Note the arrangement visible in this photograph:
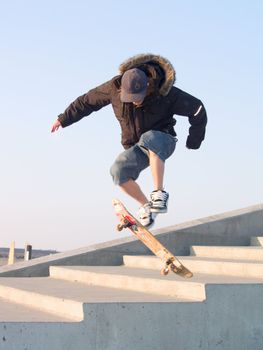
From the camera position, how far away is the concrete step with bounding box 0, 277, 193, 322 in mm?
4918

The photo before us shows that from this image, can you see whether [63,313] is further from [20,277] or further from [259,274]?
[20,277]

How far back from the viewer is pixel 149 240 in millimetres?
6105

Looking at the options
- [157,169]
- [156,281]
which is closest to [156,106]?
[157,169]

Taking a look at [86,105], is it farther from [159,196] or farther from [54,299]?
[54,299]

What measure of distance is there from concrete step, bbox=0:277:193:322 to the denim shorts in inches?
44.0

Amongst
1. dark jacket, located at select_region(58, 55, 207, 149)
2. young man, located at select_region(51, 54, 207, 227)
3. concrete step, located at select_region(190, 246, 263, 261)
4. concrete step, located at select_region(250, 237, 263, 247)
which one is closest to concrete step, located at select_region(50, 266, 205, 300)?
young man, located at select_region(51, 54, 207, 227)

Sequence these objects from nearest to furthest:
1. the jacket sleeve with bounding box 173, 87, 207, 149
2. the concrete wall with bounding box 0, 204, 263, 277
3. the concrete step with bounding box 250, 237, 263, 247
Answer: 1. the jacket sleeve with bounding box 173, 87, 207, 149
2. the concrete wall with bounding box 0, 204, 263, 277
3. the concrete step with bounding box 250, 237, 263, 247

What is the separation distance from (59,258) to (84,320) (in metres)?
3.49

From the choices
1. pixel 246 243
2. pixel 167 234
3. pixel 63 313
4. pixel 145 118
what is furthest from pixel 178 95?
pixel 246 243

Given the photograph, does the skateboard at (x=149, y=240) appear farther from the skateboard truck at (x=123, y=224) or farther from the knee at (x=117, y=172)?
the knee at (x=117, y=172)

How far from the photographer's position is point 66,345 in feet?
15.3

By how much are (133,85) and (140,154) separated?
747mm

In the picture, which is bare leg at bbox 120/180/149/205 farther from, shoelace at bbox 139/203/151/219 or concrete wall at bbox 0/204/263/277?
concrete wall at bbox 0/204/263/277

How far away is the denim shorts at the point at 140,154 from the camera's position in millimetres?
6164
